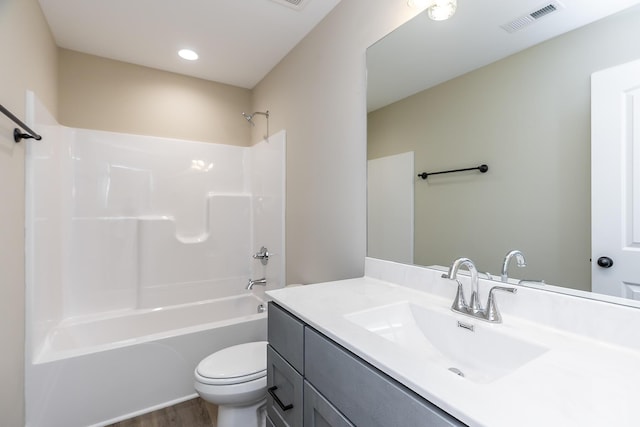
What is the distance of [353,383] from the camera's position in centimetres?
76

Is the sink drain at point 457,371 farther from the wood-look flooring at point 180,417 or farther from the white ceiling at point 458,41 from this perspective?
the wood-look flooring at point 180,417

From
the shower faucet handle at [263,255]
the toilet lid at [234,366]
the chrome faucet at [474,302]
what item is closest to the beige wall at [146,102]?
the shower faucet handle at [263,255]

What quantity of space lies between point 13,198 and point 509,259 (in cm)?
219

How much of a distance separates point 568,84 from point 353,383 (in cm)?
106

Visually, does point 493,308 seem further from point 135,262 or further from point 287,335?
point 135,262

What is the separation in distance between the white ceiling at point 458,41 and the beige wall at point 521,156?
0.04 metres

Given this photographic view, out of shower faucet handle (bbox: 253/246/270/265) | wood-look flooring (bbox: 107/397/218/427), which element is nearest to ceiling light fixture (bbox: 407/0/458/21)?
shower faucet handle (bbox: 253/246/270/265)

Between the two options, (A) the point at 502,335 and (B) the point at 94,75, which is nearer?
(A) the point at 502,335

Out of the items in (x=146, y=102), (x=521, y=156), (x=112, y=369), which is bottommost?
(x=112, y=369)

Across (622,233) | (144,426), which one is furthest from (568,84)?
(144,426)

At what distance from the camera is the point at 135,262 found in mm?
2557

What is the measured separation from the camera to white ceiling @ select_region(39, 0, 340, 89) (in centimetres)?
183

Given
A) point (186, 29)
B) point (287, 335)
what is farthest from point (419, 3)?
point (186, 29)

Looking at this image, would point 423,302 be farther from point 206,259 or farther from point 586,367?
point 206,259
